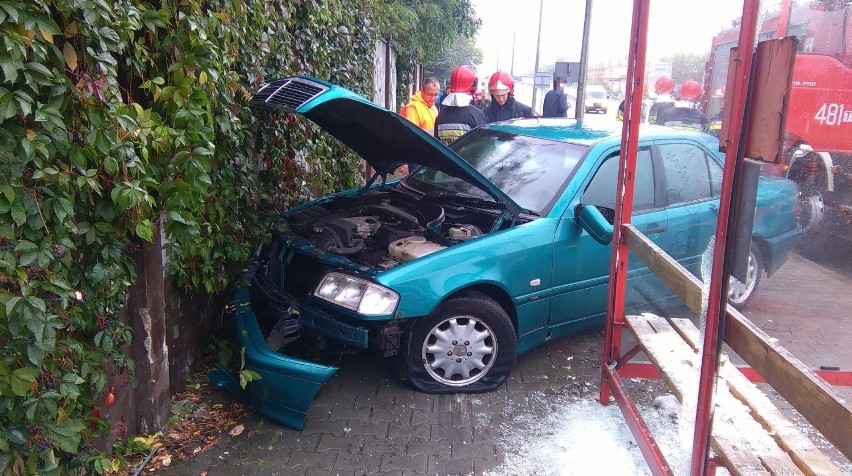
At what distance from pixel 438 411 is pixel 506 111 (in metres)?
5.19

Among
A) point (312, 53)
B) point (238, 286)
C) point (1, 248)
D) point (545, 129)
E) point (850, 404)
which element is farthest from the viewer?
point (312, 53)

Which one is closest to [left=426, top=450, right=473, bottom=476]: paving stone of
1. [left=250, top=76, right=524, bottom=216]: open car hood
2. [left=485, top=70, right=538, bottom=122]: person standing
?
[left=250, top=76, right=524, bottom=216]: open car hood

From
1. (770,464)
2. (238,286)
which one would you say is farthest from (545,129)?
(770,464)

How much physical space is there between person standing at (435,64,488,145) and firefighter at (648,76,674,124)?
136 inches

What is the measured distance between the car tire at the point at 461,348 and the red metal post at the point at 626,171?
61 centimetres

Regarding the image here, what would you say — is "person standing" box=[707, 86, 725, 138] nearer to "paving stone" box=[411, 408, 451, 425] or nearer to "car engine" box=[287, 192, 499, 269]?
"car engine" box=[287, 192, 499, 269]

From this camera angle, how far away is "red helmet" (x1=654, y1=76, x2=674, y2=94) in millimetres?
3236

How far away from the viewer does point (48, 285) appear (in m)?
2.20

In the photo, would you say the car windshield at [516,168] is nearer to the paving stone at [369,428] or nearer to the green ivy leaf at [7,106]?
the paving stone at [369,428]

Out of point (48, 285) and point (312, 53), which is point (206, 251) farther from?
point (312, 53)

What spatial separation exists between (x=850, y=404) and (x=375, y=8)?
7.66m

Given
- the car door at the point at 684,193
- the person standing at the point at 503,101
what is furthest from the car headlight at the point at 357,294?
the person standing at the point at 503,101

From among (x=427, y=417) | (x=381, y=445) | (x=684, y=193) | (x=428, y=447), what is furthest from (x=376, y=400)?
(x=684, y=193)

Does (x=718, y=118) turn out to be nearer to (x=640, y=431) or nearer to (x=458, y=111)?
(x=640, y=431)
